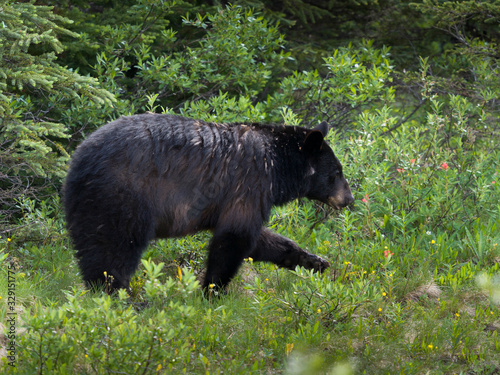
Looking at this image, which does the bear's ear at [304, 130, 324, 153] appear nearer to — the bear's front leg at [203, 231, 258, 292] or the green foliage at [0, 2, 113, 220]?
the bear's front leg at [203, 231, 258, 292]

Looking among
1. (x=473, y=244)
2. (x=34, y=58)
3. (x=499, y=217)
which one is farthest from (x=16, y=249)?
(x=499, y=217)

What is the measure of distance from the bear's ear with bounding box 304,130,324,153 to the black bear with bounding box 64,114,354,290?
0.4 inches

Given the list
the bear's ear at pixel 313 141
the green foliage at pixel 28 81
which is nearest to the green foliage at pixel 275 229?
the green foliage at pixel 28 81

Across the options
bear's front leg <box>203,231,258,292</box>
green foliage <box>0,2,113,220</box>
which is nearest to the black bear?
bear's front leg <box>203,231,258,292</box>

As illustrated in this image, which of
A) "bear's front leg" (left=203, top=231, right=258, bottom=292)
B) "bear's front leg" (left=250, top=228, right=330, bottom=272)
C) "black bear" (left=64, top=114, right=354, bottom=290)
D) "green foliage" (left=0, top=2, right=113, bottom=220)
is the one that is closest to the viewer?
"black bear" (left=64, top=114, right=354, bottom=290)

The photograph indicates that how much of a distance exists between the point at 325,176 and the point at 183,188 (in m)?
1.61

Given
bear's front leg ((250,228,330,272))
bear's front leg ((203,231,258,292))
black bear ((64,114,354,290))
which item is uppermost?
A: black bear ((64,114,354,290))

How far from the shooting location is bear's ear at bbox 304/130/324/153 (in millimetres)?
5188

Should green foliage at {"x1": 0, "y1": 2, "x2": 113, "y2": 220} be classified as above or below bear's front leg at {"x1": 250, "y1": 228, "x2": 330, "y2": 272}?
above

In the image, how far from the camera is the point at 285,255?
5336 millimetres

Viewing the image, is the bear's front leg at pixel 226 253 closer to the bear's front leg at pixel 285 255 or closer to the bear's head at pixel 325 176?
the bear's front leg at pixel 285 255

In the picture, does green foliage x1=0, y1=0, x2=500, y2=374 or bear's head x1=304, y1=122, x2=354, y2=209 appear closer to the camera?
green foliage x1=0, y1=0, x2=500, y2=374

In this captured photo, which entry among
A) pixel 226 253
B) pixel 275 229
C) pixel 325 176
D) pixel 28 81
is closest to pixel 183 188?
pixel 226 253

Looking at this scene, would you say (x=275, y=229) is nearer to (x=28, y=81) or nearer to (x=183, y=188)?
(x=183, y=188)
